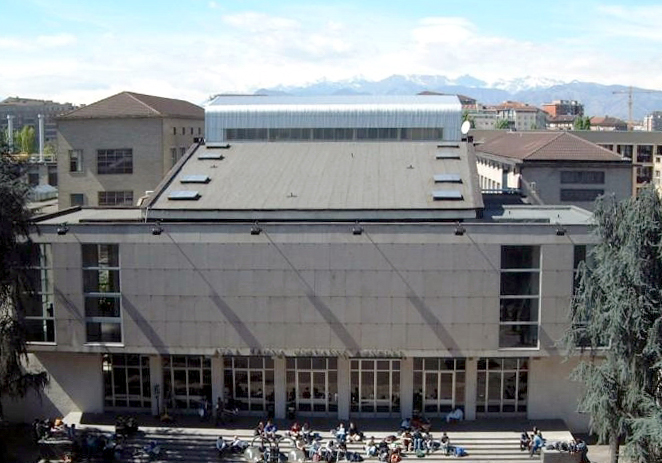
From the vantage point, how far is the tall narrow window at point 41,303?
132 feet

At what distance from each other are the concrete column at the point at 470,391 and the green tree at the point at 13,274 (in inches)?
815

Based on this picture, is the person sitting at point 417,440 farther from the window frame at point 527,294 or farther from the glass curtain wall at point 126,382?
the glass curtain wall at point 126,382

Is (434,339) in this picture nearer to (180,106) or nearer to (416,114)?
(416,114)

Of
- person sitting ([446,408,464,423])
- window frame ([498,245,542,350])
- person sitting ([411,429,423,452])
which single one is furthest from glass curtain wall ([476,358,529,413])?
person sitting ([411,429,423,452])

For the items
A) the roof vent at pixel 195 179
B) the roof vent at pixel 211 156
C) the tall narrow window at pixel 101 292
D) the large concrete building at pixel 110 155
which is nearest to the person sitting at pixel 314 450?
the tall narrow window at pixel 101 292

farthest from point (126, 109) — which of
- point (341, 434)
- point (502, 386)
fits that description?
point (502, 386)

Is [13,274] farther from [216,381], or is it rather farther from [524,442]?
[524,442]

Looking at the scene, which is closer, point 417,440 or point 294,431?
point 417,440

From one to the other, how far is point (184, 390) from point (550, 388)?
61.8ft

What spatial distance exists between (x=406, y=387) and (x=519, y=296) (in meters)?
7.39

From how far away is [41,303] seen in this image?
1588 inches

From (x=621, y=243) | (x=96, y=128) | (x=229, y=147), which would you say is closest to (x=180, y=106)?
(x=96, y=128)

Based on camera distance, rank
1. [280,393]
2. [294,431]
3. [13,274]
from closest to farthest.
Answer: [13,274]
[294,431]
[280,393]

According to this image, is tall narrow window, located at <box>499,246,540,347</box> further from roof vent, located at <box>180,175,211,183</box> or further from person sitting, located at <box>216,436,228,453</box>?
roof vent, located at <box>180,175,211,183</box>
